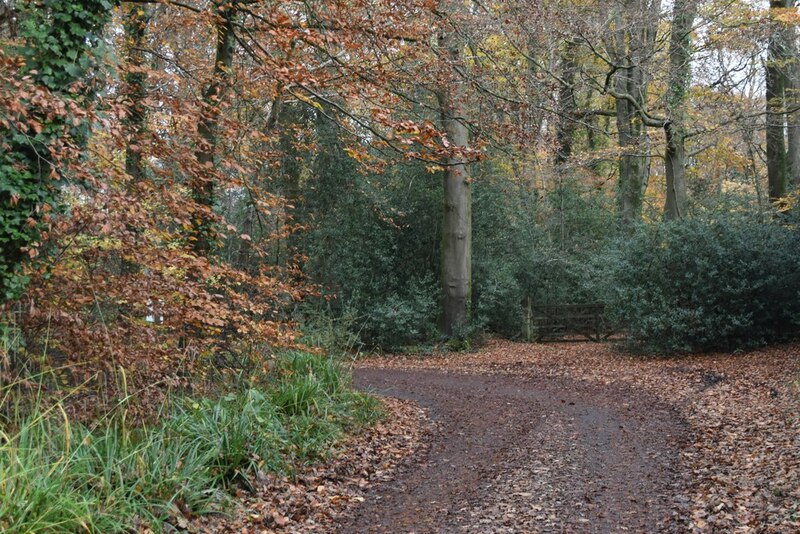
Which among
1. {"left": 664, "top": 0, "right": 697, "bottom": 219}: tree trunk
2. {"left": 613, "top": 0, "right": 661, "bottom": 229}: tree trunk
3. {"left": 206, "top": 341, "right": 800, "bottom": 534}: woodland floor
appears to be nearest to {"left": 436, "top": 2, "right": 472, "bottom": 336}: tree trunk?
{"left": 613, "top": 0, "right": 661, "bottom": 229}: tree trunk

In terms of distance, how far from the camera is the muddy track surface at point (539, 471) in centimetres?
526

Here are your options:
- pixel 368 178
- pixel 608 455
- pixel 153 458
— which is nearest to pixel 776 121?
pixel 368 178

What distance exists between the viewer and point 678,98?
16.0 meters

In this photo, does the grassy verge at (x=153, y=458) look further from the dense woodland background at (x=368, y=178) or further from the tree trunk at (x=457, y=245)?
the tree trunk at (x=457, y=245)

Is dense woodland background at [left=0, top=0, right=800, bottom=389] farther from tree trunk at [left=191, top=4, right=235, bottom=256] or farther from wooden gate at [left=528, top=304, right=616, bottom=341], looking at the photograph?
wooden gate at [left=528, top=304, right=616, bottom=341]

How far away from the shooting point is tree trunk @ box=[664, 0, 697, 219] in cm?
1529

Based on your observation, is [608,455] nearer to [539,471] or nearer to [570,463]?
[570,463]

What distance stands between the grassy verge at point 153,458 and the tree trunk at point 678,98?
38.1ft

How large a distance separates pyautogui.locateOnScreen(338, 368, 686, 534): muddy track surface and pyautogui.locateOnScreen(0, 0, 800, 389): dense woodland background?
2.25m

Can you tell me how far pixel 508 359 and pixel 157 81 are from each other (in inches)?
384

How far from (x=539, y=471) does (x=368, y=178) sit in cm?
1291

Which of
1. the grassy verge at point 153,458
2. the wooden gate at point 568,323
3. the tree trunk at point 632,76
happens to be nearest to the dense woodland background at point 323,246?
the grassy verge at point 153,458

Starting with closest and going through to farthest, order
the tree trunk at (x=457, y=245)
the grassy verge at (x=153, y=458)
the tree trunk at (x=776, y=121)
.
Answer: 1. the grassy verge at (x=153, y=458)
2. the tree trunk at (x=776, y=121)
3. the tree trunk at (x=457, y=245)

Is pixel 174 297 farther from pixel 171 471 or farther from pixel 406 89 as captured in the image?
pixel 406 89
